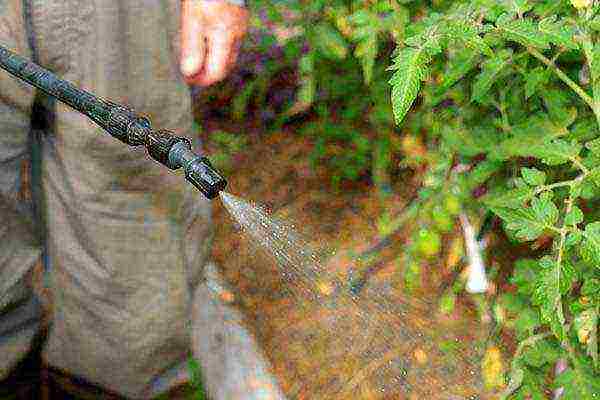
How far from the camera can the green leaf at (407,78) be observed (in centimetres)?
121

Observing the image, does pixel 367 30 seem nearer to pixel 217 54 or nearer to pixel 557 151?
pixel 217 54

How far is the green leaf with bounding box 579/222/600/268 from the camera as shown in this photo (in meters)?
1.24

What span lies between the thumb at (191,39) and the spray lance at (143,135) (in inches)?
22.5

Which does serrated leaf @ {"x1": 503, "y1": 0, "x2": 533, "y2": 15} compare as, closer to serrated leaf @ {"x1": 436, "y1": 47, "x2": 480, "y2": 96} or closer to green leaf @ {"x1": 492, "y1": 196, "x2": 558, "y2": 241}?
serrated leaf @ {"x1": 436, "y1": 47, "x2": 480, "y2": 96}

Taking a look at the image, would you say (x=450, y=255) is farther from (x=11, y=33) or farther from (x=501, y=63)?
(x=11, y=33)

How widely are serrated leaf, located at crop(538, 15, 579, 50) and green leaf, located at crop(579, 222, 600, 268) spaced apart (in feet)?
0.89

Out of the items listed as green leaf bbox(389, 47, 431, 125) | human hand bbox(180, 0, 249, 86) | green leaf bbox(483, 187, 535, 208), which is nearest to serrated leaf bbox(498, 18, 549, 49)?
green leaf bbox(389, 47, 431, 125)

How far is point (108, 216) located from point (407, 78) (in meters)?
1.00

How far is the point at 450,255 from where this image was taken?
2.62 metres

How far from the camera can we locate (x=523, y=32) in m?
1.26

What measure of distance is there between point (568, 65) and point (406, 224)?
118 centimetres

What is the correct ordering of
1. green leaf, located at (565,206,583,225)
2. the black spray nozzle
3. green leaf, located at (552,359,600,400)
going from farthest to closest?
1. green leaf, located at (552,359,600,400)
2. green leaf, located at (565,206,583,225)
3. the black spray nozzle

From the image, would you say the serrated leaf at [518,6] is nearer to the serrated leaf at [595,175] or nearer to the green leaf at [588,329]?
the serrated leaf at [595,175]

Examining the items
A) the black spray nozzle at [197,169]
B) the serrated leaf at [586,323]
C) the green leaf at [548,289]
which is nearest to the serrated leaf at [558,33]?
the green leaf at [548,289]
